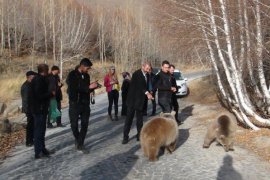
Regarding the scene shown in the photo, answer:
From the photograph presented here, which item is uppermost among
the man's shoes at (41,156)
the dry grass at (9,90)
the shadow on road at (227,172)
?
the shadow on road at (227,172)

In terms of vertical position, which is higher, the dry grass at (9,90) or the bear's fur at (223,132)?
the bear's fur at (223,132)

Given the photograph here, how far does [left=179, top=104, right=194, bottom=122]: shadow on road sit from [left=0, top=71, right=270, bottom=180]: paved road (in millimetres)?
4192

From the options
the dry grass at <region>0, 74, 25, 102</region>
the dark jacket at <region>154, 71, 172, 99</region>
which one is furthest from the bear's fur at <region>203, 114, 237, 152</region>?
the dry grass at <region>0, 74, 25, 102</region>

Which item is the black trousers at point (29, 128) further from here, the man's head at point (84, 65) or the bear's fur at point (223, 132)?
the bear's fur at point (223, 132)

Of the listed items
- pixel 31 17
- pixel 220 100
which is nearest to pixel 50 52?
pixel 31 17

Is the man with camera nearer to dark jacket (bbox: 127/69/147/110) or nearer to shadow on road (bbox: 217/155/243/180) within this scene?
dark jacket (bbox: 127/69/147/110)

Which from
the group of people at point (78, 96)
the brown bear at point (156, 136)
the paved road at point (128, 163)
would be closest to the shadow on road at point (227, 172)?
the paved road at point (128, 163)

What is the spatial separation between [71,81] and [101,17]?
45084 mm

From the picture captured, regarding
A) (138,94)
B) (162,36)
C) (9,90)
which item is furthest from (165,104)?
(9,90)

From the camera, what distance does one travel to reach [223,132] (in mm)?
10359

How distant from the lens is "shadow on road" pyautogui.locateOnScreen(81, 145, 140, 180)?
8352 millimetres

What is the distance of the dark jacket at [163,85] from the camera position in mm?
12297

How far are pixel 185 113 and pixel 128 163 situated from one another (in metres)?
9.03

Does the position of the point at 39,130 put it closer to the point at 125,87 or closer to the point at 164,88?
the point at 164,88
